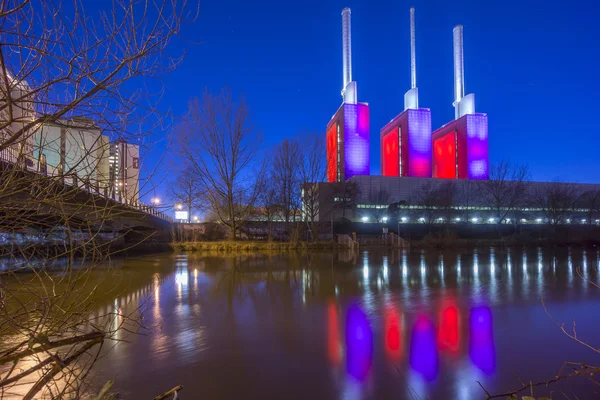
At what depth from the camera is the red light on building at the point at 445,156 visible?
10915 cm

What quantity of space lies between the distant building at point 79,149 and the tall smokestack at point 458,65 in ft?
414

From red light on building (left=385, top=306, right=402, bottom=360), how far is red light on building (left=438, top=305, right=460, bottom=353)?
793mm

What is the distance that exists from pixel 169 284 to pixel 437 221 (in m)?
51.4

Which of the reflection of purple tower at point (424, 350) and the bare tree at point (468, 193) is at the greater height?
the bare tree at point (468, 193)

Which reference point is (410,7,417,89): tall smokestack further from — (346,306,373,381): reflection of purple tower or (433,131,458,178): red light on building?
(346,306,373,381): reflection of purple tower

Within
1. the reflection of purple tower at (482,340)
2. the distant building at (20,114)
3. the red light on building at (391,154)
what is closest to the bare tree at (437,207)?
the reflection of purple tower at (482,340)

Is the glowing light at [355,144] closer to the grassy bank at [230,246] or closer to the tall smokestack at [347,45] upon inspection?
the tall smokestack at [347,45]

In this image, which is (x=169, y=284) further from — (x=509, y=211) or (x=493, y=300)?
(x=509, y=211)

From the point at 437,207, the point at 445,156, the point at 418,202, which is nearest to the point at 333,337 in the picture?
the point at 437,207

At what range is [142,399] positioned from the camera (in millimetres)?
4898

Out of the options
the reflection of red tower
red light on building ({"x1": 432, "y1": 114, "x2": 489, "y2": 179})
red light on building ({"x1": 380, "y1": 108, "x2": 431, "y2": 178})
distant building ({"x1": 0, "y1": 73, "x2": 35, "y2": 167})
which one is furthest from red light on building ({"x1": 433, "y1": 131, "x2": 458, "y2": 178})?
distant building ({"x1": 0, "y1": 73, "x2": 35, "y2": 167})

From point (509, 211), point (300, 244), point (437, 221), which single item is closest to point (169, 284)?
point (300, 244)

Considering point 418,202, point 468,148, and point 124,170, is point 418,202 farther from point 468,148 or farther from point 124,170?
point 124,170

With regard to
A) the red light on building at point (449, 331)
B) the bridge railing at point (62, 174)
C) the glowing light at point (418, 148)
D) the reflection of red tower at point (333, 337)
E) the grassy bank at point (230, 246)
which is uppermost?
the glowing light at point (418, 148)
